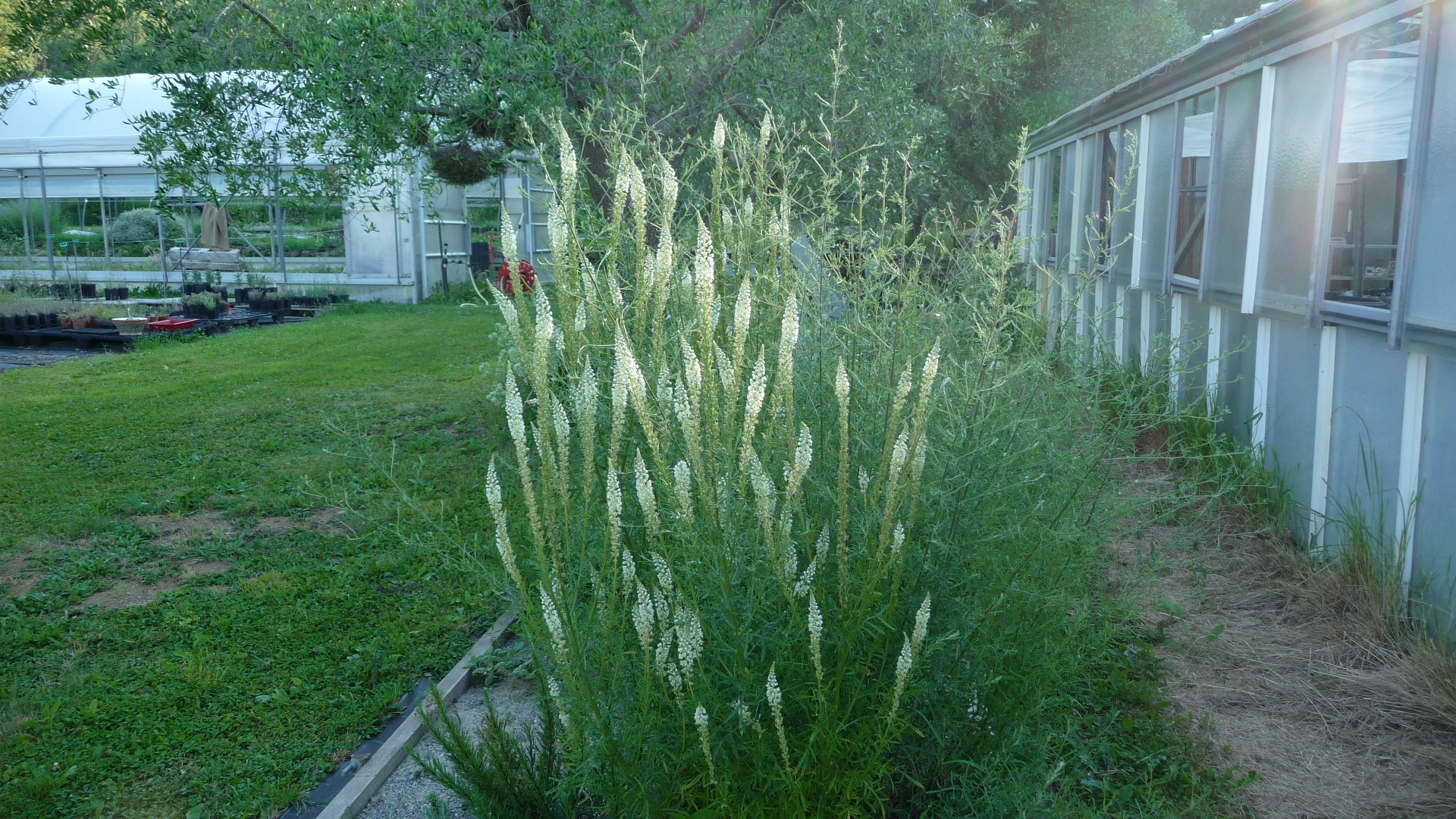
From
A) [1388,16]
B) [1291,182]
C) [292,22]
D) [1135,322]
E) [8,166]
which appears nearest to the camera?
[1388,16]

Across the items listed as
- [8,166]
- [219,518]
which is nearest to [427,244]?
[8,166]

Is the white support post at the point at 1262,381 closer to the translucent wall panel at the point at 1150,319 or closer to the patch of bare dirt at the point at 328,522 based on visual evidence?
the translucent wall panel at the point at 1150,319

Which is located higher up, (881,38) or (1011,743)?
(881,38)

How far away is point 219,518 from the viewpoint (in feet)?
21.8

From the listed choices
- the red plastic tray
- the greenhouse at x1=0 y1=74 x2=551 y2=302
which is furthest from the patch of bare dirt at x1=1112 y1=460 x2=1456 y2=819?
the greenhouse at x1=0 y1=74 x2=551 y2=302

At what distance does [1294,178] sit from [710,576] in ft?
16.7

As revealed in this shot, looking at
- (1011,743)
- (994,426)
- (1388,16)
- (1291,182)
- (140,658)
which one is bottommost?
(140,658)

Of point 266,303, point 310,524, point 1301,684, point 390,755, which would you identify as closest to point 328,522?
point 310,524

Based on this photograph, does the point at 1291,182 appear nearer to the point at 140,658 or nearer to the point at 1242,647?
the point at 1242,647

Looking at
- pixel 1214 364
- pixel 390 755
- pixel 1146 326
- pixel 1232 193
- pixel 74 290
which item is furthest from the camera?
pixel 74 290

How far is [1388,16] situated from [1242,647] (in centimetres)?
296

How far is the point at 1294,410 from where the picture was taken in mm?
5871

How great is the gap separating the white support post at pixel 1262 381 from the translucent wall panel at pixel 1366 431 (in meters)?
0.98

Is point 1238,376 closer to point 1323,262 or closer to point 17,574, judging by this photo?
point 1323,262
